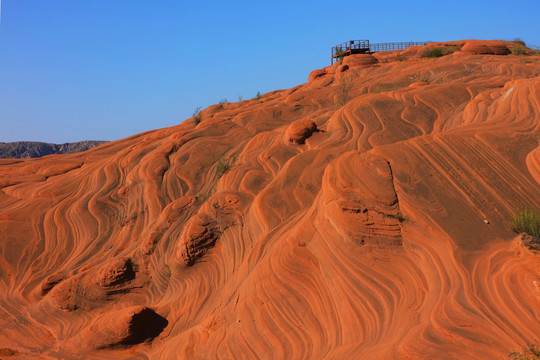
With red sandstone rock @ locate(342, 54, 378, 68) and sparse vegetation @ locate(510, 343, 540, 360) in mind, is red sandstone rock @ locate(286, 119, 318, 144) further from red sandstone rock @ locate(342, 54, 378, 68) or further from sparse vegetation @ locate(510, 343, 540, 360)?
red sandstone rock @ locate(342, 54, 378, 68)

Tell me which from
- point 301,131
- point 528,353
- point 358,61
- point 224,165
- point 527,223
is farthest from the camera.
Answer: point 358,61

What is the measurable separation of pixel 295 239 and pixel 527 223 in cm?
432

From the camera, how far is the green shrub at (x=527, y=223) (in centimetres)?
738

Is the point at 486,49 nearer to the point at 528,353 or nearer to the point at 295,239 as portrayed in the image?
the point at 295,239

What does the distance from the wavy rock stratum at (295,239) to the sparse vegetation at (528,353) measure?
148 millimetres

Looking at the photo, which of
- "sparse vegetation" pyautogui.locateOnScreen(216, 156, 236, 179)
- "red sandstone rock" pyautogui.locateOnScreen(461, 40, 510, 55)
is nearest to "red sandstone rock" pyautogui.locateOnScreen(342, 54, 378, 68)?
"red sandstone rock" pyautogui.locateOnScreen(461, 40, 510, 55)

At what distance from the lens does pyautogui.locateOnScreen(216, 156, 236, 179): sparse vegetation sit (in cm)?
1475

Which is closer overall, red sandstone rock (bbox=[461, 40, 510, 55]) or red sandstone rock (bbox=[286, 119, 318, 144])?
red sandstone rock (bbox=[286, 119, 318, 144])

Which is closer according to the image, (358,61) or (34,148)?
(358,61)

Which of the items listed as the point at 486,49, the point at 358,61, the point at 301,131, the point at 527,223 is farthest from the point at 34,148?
the point at 527,223

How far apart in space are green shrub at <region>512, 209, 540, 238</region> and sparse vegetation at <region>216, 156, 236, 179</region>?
29.6 ft

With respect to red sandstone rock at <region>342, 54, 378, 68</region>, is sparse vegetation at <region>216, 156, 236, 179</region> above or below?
below

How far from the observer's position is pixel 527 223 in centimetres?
761

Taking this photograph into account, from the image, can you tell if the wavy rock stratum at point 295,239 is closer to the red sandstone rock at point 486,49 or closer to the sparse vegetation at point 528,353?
the sparse vegetation at point 528,353
